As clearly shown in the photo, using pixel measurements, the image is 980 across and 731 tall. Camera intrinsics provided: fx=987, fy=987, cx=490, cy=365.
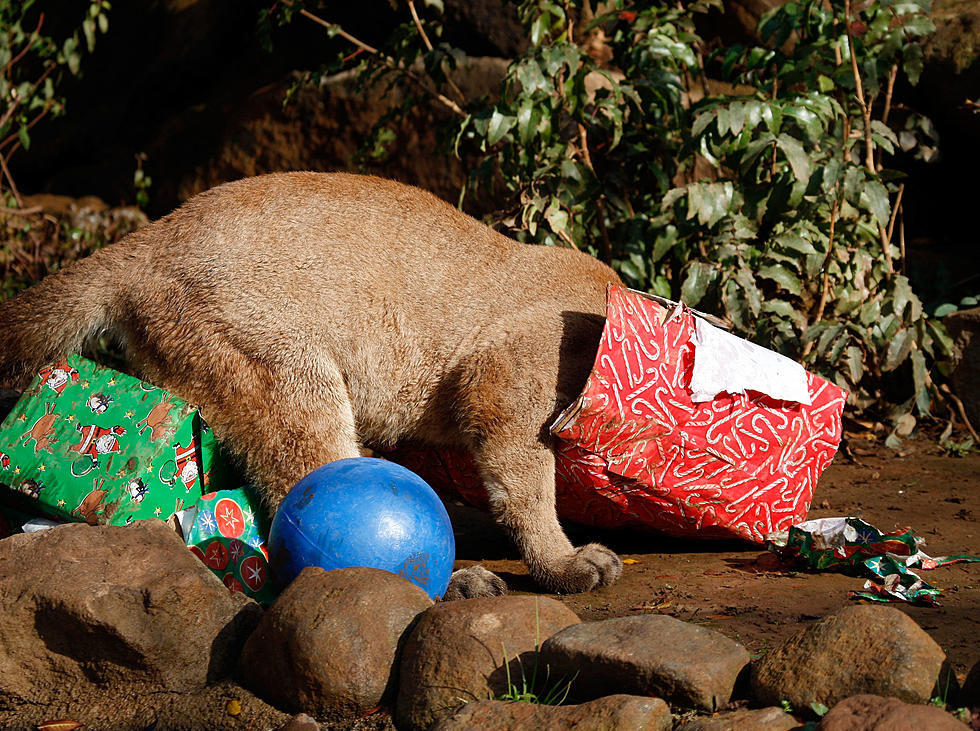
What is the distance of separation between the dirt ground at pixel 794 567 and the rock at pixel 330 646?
111 cm

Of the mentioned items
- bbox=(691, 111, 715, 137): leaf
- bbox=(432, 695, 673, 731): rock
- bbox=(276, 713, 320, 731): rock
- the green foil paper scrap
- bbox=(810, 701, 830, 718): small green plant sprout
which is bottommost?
the green foil paper scrap

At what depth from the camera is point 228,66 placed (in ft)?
36.0

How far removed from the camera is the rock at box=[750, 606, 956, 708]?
102 inches

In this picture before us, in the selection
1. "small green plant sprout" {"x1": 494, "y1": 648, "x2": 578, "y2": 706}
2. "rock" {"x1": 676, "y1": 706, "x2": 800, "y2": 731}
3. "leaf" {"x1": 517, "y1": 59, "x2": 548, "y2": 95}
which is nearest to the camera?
"rock" {"x1": 676, "y1": 706, "x2": 800, "y2": 731}

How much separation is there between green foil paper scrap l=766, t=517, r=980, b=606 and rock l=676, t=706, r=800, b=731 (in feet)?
4.88

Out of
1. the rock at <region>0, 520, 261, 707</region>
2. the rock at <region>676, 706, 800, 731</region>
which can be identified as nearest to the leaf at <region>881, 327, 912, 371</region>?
the rock at <region>676, 706, 800, 731</region>

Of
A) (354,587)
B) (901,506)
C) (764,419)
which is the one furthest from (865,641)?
(901,506)

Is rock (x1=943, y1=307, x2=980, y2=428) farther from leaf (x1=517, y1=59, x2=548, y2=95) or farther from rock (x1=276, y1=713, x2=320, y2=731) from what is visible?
rock (x1=276, y1=713, x2=320, y2=731)

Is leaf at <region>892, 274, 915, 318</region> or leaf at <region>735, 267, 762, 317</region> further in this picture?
leaf at <region>892, 274, 915, 318</region>

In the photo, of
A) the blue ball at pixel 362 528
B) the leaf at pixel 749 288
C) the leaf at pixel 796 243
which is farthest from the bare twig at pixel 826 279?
the blue ball at pixel 362 528

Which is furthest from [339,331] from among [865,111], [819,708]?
[865,111]

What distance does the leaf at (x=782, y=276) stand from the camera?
19.8ft

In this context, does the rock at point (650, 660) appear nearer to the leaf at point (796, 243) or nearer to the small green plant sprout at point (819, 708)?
the small green plant sprout at point (819, 708)

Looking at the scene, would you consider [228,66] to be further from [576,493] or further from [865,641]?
Result: [865,641]
